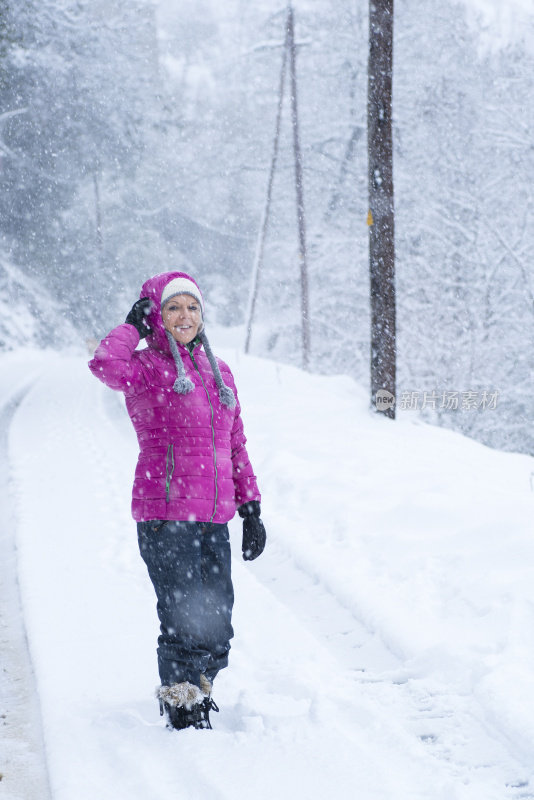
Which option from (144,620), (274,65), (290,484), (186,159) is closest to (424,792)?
(144,620)

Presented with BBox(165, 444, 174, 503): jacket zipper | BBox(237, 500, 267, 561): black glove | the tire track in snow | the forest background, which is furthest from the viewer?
the forest background

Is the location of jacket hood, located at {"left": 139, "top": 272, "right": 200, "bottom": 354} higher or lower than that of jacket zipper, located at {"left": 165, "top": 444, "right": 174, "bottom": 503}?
higher

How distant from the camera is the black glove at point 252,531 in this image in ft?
11.3

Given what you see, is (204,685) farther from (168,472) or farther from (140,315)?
(140,315)

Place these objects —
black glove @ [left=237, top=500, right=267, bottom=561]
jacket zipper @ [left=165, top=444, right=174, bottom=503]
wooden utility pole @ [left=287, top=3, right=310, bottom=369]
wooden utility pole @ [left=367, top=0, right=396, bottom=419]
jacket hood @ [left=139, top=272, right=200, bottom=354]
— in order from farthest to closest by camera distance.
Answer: wooden utility pole @ [left=287, top=3, right=310, bottom=369], wooden utility pole @ [left=367, top=0, right=396, bottom=419], black glove @ [left=237, top=500, right=267, bottom=561], jacket hood @ [left=139, top=272, right=200, bottom=354], jacket zipper @ [left=165, top=444, right=174, bottom=503]

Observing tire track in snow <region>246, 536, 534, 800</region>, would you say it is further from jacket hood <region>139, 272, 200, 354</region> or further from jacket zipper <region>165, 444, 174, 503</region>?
jacket hood <region>139, 272, 200, 354</region>

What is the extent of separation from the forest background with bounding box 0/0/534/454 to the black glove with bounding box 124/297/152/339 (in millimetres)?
12132

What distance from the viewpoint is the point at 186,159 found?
4566 centimetres

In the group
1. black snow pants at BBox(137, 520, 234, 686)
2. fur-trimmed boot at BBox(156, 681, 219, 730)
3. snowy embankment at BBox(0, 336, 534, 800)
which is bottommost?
snowy embankment at BBox(0, 336, 534, 800)

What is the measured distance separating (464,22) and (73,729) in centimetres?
2561

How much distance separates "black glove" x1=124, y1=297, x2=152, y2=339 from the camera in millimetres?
3264

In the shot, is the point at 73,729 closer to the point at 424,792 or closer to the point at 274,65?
the point at 424,792

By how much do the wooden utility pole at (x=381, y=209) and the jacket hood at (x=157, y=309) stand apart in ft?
26.7

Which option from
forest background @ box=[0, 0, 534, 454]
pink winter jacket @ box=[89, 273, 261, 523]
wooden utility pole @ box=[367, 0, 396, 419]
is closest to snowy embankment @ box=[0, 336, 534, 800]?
pink winter jacket @ box=[89, 273, 261, 523]
